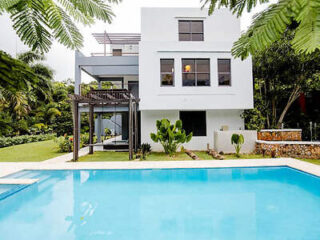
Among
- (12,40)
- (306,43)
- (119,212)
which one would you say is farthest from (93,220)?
A: (306,43)

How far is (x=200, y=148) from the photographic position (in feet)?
48.6

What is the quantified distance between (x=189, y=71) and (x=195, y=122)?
148 inches

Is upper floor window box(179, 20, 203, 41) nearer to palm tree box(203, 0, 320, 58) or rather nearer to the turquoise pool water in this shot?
the turquoise pool water

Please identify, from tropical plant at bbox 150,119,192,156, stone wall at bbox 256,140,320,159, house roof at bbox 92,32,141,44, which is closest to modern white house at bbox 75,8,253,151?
tropical plant at bbox 150,119,192,156

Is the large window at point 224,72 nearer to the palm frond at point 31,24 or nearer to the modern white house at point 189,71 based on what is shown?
the modern white house at point 189,71

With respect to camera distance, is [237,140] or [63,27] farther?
[237,140]

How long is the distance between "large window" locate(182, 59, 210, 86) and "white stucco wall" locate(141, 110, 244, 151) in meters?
2.27

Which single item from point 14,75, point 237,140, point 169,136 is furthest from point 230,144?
point 14,75

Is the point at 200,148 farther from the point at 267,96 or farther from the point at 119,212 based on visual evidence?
the point at 119,212

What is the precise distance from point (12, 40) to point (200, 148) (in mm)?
14363

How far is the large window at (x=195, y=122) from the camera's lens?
15.0 m

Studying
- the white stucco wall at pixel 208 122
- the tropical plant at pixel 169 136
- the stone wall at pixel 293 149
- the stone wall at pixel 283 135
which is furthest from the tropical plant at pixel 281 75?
the tropical plant at pixel 169 136

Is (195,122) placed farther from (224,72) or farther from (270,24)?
(270,24)

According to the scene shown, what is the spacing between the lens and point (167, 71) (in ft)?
46.6
